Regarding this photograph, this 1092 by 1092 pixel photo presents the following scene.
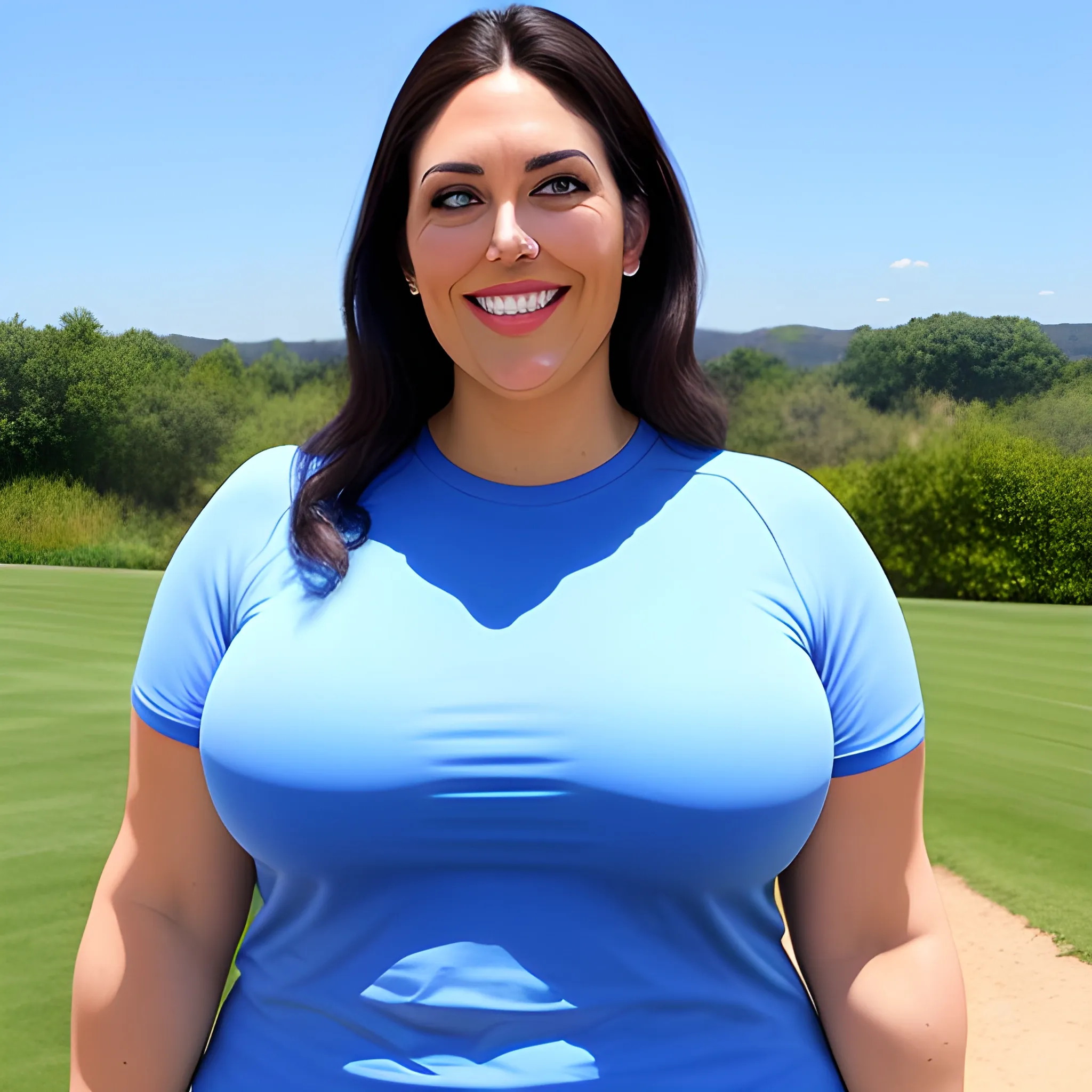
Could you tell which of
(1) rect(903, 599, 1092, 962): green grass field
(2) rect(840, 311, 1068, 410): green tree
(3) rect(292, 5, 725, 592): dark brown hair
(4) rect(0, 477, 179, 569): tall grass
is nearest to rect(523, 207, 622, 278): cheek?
(3) rect(292, 5, 725, 592): dark brown hair

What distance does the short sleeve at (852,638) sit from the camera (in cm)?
156

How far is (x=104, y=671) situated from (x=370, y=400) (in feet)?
34.3

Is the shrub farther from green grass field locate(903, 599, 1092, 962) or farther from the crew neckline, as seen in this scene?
the crew neckline

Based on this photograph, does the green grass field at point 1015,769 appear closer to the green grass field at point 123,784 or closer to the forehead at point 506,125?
the green grass field at point 123,784

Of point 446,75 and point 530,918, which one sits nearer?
point 530,918

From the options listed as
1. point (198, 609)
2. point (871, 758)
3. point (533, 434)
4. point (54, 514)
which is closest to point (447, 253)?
point (533, 434)

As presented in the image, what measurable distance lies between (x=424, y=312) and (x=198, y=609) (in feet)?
2.21

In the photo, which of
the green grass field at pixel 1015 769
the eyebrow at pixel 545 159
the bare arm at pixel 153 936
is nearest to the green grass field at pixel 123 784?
the green grass field at pixel 1015 769

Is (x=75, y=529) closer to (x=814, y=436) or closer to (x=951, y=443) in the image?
(x=814, y=436)

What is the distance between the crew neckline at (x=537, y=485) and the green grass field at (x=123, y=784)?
2.98m

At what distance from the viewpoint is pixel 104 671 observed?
37.3ft

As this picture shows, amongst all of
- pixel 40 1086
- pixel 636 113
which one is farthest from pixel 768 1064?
pixel 40 1086

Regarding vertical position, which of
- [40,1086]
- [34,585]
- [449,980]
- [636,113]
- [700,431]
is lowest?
[34,585]

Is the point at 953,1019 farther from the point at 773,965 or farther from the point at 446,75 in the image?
the point at 446,75
